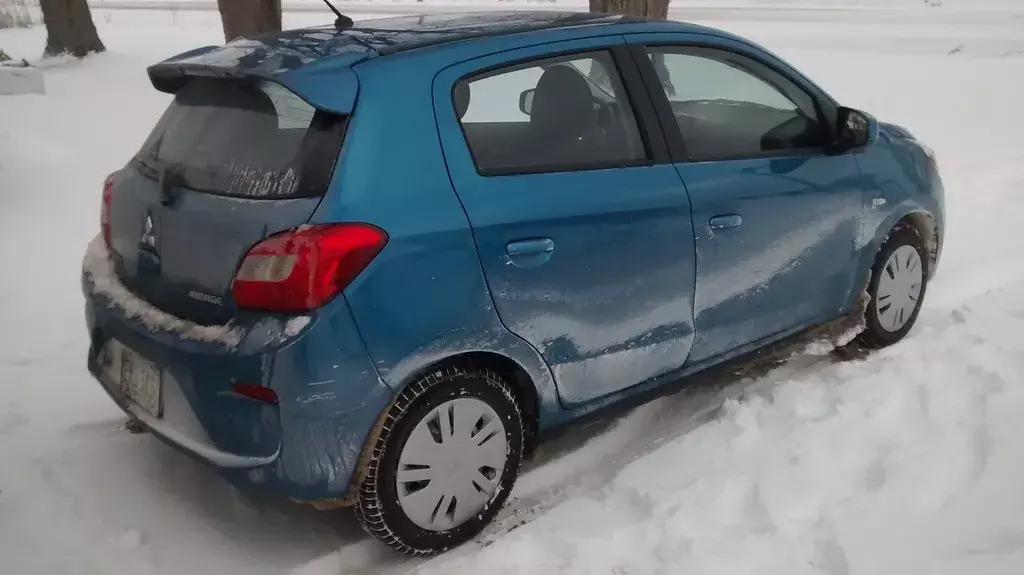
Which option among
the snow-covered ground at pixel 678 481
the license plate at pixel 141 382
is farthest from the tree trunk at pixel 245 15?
the license plate at pixel 141 382

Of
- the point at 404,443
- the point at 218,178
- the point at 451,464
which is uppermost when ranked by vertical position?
the point at 218,178

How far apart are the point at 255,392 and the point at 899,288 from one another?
3243mm

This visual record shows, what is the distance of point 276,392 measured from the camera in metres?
2.32

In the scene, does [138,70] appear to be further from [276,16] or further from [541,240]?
[541,240]

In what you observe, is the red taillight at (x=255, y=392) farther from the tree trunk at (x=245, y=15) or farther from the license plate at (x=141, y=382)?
the tree trunk at (x=245, y=15)

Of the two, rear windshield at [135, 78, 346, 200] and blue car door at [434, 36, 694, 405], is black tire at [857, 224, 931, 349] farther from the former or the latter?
rear windshield at [135, 78, 346, 200]

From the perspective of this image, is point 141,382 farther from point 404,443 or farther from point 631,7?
point 631,7

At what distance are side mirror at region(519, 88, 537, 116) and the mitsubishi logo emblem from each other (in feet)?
4.32

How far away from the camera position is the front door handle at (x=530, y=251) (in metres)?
2.62

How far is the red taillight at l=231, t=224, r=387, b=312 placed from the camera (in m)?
2.28

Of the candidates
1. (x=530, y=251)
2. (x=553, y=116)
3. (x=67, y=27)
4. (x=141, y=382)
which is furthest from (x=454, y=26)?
(x=67, y=27)

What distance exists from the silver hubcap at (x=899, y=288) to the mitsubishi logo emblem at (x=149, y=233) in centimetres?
325

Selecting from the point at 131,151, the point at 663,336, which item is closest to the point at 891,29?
the point at 131,151

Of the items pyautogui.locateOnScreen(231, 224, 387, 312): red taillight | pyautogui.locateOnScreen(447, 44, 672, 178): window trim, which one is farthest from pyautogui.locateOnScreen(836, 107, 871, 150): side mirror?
pyautogui.locateOnScreen(231, 224, 387, 312): red taillight
